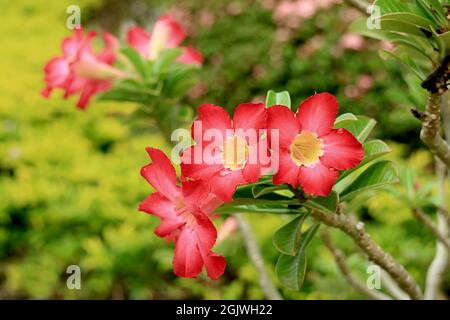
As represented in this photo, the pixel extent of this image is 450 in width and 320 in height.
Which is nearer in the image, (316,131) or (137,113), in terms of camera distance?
(316,131)

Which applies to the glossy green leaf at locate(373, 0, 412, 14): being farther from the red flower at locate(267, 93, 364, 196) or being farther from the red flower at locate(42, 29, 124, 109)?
the red flower at locate(42, 29, 124, 109)

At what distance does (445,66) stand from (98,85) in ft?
2.37

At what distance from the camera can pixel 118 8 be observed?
21.7 ft

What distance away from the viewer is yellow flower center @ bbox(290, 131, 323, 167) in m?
0.68

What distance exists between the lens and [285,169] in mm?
675

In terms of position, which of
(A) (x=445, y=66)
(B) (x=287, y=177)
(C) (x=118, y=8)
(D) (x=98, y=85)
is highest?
(C) (x=118, y=8)

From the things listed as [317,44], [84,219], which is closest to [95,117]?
[84,219]

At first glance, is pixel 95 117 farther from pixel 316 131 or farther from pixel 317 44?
pixel 316 131

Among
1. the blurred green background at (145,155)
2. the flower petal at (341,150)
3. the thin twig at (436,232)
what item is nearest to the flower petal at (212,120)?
the flower petal at (341,150)

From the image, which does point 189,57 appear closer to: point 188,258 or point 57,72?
point 57,72

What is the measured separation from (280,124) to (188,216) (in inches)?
6.7

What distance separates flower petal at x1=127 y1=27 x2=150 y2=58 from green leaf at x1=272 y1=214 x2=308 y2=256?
660mm

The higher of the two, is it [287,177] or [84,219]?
[84,219]

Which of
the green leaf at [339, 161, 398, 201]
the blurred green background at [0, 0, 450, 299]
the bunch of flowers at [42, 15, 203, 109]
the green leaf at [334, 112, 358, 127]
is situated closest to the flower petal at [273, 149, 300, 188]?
the green leaf at [334, 112, 358, 127]
